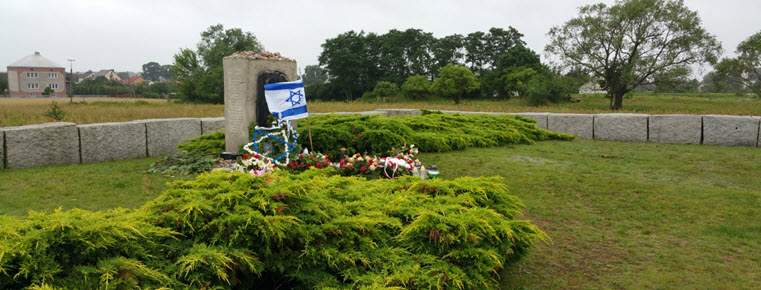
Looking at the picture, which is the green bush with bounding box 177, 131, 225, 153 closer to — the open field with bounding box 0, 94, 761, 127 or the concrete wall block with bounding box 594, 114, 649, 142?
the open field with bounding box 0, 94, 761, 127

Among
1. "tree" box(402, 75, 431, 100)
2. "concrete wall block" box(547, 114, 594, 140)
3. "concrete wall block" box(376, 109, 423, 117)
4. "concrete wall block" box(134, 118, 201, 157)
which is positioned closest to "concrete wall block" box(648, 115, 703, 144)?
"concrete wall block" box(547, 114, 594, 140)

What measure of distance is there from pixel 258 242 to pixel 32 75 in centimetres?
9940

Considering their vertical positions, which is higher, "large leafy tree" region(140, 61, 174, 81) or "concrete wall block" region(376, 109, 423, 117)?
"large leafy tree" region(140, 61, 174, 81)

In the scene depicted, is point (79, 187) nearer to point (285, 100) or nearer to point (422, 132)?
point (285, 100)

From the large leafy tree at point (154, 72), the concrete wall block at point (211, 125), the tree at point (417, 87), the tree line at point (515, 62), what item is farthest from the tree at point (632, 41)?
the large leafy tree at point (154, 72)

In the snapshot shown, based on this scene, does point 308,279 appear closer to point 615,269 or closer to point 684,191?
point 615,269

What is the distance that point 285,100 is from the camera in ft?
25.7

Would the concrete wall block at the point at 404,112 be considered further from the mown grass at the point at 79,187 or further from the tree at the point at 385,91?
the tree at the point at 385,91

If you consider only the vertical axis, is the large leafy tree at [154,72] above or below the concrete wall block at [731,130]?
above

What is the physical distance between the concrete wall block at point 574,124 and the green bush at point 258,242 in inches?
411

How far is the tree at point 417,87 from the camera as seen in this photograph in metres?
48.4

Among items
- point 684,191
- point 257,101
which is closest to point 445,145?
point 257,101

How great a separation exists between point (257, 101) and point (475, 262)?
646 centimetres

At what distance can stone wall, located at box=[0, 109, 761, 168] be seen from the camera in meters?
8.27
